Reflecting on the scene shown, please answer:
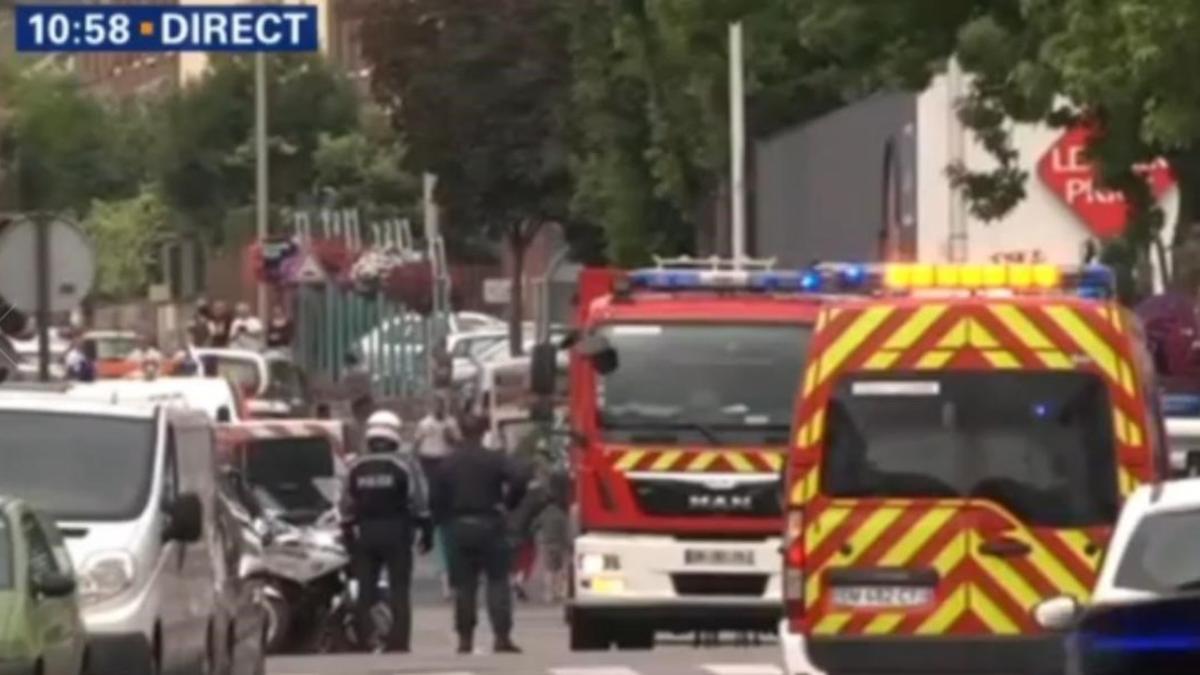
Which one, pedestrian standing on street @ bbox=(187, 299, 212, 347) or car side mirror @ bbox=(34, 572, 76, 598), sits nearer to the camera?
car side mirror @ bbox=(34, 572, 76, 598)

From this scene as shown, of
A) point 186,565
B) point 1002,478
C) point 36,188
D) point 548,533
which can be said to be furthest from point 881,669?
point 36,188

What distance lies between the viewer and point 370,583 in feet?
106

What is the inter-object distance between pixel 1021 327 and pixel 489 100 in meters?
49.8

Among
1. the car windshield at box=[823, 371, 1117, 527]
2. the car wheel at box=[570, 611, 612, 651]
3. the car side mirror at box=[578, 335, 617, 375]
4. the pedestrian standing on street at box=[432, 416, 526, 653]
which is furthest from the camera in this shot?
the pedestrian standing on street at box=[432, 416, 526, 653]

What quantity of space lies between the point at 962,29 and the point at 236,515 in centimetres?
804

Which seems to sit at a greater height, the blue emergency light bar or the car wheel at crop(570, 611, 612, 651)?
the blue emergency light bar

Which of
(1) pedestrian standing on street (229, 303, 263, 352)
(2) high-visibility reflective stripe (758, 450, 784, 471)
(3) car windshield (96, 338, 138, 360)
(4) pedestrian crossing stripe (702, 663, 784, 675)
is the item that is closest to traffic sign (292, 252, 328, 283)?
(1) pedestrian standing on street (229, 303, 263, 352)

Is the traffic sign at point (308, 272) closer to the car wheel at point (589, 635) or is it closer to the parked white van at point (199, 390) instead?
the parked white van at point (199, 390)

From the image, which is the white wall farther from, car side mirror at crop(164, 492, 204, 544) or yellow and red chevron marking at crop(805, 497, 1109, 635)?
yellow and red chevron marking at crop(805, 497, 1109, 635)

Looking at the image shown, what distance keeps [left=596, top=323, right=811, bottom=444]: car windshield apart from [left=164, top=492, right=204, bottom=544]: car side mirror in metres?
6.90

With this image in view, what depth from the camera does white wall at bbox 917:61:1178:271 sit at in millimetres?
44406

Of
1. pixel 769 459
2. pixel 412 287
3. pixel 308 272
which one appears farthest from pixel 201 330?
pixel 769 459

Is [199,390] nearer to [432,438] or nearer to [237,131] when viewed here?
[432,438]

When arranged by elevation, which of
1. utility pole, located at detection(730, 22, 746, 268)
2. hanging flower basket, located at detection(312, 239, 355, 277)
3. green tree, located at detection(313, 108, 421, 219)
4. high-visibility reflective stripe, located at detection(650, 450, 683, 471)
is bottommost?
high-visibility reflective stripe, located at detection(650, 450, 683, 471)
